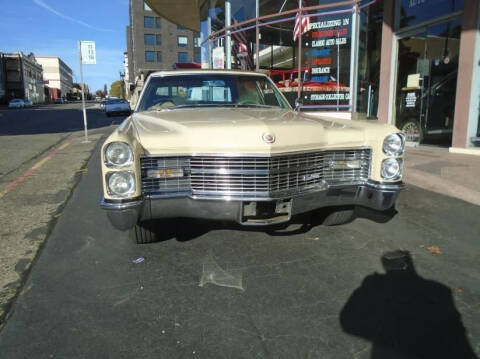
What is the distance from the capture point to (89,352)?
6.94 feet

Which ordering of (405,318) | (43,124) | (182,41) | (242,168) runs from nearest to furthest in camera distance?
(405,318) → (242,168) → (43,124) → (182,41)

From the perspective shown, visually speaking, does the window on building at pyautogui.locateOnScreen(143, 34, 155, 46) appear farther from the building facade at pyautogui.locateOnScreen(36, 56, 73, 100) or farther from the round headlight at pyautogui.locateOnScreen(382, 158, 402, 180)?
the building facade at pyautogui.locateOnScreen(36, 56, 73, 100)

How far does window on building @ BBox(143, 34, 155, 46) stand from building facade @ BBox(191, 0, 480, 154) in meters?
57.2

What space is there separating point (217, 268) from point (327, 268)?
34.2 inches

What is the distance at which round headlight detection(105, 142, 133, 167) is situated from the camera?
2.82 meters

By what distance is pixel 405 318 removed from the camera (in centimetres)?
243

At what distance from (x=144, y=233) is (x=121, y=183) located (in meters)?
0.78

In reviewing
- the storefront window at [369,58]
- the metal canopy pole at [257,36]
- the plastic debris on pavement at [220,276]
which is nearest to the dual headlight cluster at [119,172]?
the plastic debris on pavement at [220,276]

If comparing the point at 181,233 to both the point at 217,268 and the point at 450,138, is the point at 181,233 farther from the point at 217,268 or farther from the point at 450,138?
the point at 450,138

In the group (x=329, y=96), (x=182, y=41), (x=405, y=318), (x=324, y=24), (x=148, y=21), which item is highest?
(x=148, y=21)

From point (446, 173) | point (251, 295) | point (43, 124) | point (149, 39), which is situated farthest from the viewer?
point (149, 39)

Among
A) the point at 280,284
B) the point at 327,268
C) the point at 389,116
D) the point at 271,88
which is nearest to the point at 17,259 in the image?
the point at 280,284

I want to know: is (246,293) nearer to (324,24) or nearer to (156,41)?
(324,24)

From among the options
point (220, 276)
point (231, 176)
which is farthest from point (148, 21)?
point (220, 276)
